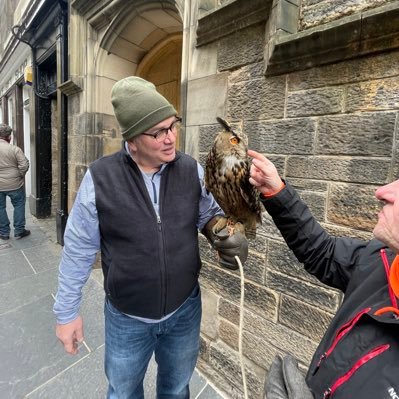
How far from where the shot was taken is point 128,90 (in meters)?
1.28

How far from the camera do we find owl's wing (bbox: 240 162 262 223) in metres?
1.20

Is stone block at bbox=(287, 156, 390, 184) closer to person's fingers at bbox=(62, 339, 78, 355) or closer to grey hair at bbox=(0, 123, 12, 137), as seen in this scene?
person's fingers at bbox=(62, 339, 78, 355)

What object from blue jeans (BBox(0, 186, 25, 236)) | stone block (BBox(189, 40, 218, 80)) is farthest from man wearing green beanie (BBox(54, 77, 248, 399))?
blue jeans (BBox(0, 186, 25, 236))

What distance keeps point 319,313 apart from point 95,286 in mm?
2862

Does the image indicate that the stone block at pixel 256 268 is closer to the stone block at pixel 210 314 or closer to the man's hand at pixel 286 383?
the stone block at pixel 210 314

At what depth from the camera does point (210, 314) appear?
2523 millimetres

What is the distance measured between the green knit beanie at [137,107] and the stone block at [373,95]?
103cm

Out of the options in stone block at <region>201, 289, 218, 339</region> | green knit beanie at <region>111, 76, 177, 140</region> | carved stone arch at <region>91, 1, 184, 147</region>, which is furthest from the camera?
carved stone arch at <region>91, 1, 184, 147</region>

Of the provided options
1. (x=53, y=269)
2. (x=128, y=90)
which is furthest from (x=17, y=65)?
(x=128, y=90)

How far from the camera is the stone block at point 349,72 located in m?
1.44

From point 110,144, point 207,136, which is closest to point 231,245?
point 207,136

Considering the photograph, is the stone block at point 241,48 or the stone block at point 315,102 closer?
the stone block at point 315,102

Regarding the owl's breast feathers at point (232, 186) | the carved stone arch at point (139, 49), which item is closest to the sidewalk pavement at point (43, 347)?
the owl's breast feathers at point (232, 186)

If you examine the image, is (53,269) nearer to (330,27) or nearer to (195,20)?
(195,20)
